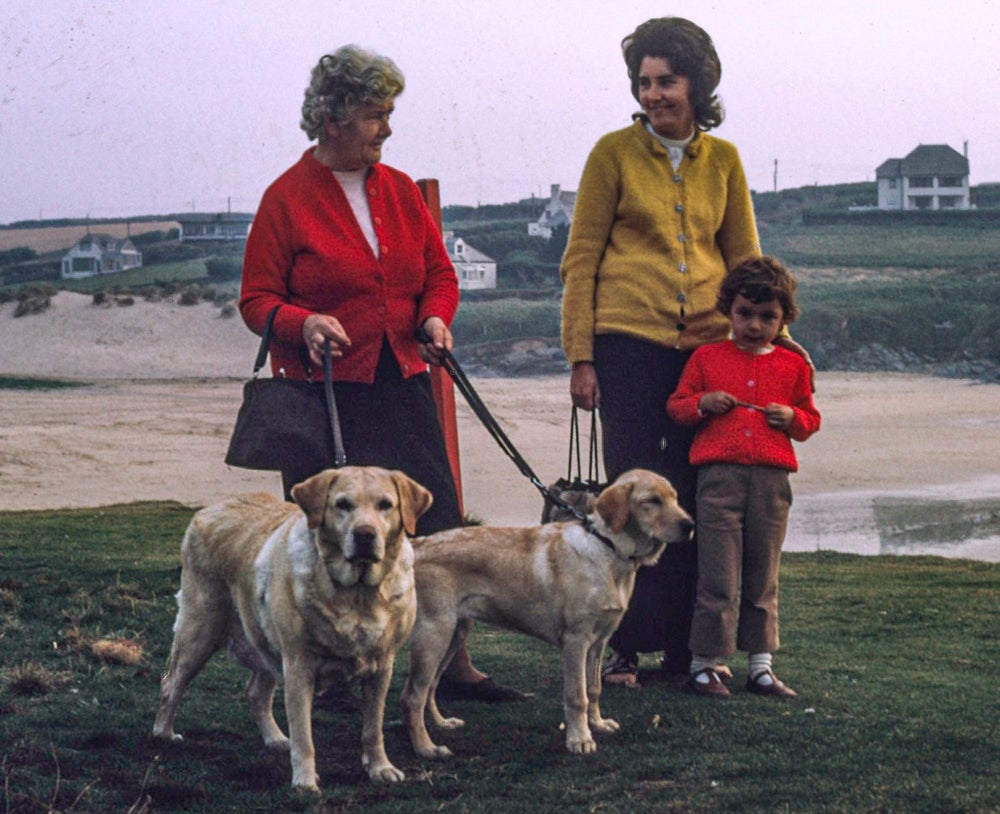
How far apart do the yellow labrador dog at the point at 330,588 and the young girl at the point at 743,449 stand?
1660 millimetres

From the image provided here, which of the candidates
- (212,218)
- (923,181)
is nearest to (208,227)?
(212,218)

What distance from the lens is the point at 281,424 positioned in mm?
5859

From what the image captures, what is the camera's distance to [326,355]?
19.3ft

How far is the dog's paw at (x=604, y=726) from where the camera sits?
6023 mm

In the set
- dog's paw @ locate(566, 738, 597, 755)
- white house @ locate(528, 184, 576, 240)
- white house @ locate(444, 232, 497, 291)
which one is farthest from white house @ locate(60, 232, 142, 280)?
dog's paw @ locate(566, 738, 597, 755)

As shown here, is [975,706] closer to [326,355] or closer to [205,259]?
[326,355]

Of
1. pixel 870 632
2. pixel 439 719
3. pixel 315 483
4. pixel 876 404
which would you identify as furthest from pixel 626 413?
pixel 876 404

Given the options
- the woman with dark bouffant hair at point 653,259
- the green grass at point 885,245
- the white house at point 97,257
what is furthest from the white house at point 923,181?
the woman with dark bouffant hair at point 653,259

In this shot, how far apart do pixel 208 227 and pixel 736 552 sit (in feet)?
259

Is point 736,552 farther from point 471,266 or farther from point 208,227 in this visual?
point 208,227

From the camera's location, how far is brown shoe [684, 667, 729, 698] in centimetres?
659

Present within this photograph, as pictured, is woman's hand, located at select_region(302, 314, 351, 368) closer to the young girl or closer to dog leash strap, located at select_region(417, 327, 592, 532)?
dog leash strap, located at select_region(417, 327, 592, 532)

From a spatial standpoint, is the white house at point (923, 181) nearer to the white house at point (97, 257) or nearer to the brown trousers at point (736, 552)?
the white house at point (97, 257)

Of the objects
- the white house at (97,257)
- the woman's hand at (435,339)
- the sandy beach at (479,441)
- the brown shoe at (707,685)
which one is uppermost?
the white house at (97,257)
